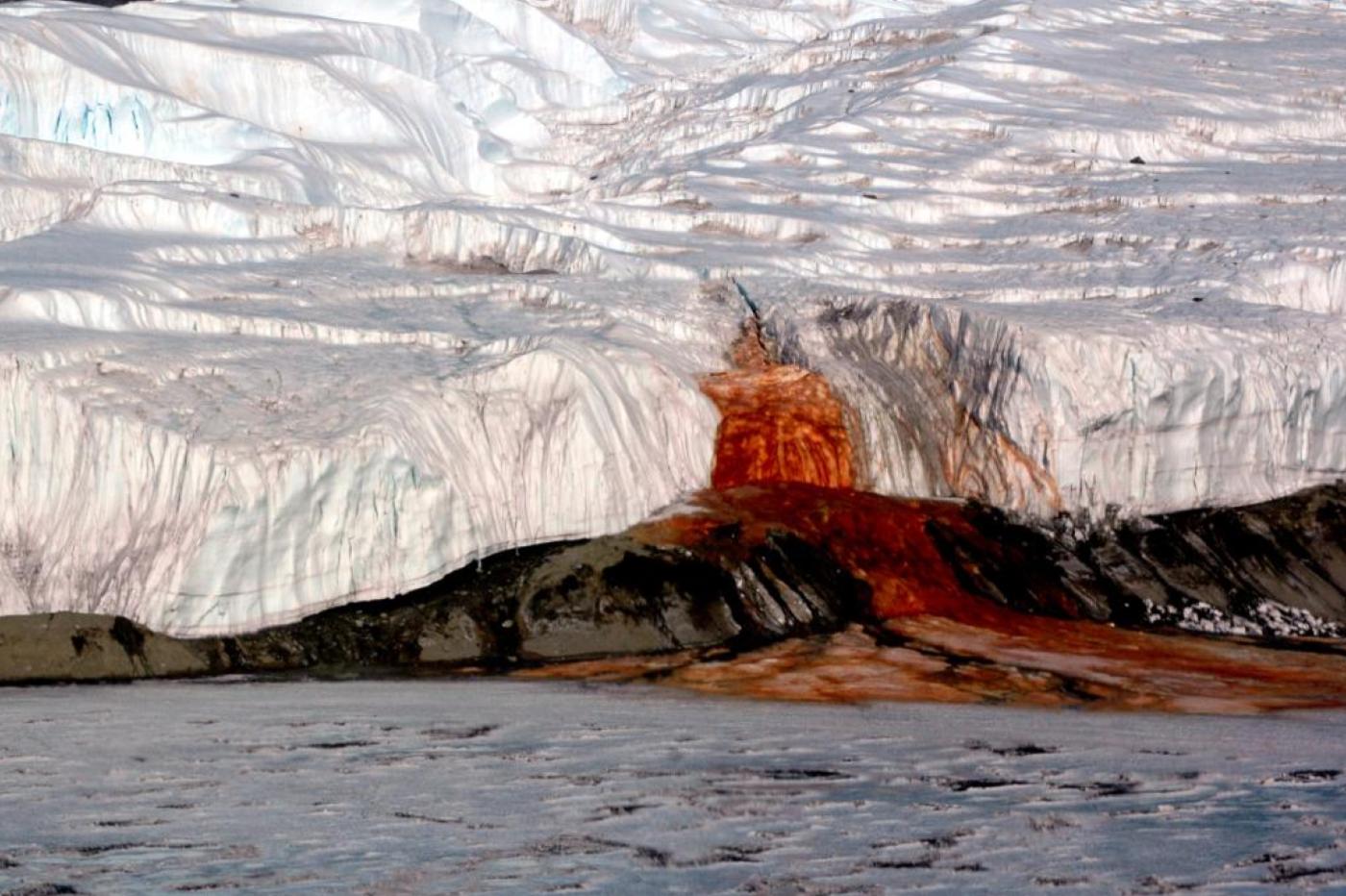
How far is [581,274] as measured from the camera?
22297 mm

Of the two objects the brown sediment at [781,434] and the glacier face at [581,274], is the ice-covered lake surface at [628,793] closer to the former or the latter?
the glacier face at [581,274]

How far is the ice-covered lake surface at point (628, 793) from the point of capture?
895 centimetres

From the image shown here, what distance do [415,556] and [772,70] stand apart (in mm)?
21870

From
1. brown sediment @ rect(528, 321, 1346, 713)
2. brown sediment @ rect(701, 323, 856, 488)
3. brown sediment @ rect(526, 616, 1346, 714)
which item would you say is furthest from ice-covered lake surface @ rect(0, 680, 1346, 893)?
brown sediment @ rect(701, 323, 856, 488)

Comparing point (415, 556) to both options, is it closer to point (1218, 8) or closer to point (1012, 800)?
point (1012, 800)

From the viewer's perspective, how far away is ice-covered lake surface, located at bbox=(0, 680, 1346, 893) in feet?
29.4

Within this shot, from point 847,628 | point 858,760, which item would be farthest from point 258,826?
point 847,628

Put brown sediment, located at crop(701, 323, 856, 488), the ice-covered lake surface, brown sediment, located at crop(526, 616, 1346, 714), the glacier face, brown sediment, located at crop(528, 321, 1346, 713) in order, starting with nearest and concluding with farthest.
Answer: the ice-covered lake surface, brown sediment, located at crop(526, 616, 1346, 714), brown sediment, located at crop(528, 321, 1346, 713), the glacier face, brown sediment, located at crop(701, 323, 856, 488)

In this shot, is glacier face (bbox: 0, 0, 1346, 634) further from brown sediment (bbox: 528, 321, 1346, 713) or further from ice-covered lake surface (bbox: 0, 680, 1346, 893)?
ice-covered lake surface (bbox: 0, 680, 1346, 893)

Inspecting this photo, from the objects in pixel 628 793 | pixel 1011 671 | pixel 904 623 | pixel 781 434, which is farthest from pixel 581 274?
pixel 628 793

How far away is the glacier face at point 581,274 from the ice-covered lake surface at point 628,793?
7.38 feet

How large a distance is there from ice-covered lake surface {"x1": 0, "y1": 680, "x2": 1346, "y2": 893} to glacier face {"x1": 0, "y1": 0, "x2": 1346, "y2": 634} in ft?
7.38

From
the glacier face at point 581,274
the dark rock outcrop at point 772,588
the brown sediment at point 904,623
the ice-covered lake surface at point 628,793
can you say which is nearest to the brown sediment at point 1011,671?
the brown sediment at point 904,623

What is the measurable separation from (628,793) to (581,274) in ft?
39.9
